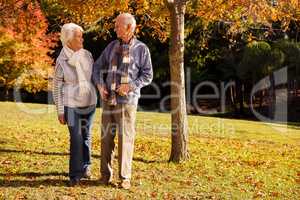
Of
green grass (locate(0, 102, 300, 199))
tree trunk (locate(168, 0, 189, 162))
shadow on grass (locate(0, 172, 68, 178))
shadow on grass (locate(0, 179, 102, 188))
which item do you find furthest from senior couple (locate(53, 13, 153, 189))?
tree trunk (locate(168, 0, 189, 162))

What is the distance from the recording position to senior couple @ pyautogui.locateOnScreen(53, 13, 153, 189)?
21.0ft

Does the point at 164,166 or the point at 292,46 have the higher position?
the point at 292,46

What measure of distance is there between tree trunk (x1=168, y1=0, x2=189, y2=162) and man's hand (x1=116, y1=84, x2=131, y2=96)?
2.60 m

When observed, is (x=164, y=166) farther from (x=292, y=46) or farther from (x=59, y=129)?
(x=292, y=46)

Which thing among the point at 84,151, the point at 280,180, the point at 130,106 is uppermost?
the point at 130,106

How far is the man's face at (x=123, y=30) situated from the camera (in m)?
6.32

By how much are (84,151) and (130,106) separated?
0.96m

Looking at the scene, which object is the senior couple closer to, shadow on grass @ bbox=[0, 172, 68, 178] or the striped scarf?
the striped scarf

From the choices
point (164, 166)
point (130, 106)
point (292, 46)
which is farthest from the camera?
point (292, 46)

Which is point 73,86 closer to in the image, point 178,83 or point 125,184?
point 125,184

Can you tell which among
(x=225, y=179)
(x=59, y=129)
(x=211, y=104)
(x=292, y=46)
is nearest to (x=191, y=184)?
(x=225, y=179)

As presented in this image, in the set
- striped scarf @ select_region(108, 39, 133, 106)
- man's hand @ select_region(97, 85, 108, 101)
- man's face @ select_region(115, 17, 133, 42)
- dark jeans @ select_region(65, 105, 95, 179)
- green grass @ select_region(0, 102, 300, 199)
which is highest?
man's face @ select_region(115, 17, 133, 42)

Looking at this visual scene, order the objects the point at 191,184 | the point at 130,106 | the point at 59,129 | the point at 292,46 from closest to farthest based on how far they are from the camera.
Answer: the point at 130,106
the point at 191,184
the point at 59,129
the point at 292,46

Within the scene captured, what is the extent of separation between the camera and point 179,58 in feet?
29.2
